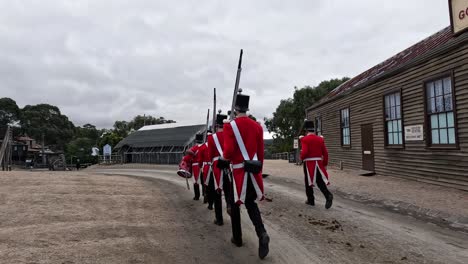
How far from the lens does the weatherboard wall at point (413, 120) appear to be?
1008 cm

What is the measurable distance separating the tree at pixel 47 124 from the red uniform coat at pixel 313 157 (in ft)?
241

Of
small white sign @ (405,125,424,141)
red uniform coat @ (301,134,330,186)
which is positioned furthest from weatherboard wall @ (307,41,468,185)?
red uniform coat @ (301,134,330,186)

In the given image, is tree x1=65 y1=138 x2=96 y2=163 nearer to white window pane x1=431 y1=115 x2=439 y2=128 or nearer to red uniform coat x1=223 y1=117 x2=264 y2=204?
white window pane x1=431 y1=115 x2=439 y2=128

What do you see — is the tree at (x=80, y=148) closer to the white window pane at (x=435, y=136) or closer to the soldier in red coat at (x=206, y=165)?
the soldier in red coat at (x=206, y=165)

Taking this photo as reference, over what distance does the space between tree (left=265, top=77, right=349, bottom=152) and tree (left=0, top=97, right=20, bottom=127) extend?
160 feet

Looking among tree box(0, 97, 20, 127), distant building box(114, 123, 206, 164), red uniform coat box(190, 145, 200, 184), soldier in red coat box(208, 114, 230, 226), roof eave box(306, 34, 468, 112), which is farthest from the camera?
Result: tree box(0, 97, 20, 127)

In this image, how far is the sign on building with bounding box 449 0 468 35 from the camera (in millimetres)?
7945

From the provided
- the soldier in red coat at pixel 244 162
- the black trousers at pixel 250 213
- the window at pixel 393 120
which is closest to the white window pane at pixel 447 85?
the window at pixel 393 120

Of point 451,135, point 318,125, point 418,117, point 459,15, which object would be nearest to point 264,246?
point 459,15

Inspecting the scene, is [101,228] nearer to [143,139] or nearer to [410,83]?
[410,83]

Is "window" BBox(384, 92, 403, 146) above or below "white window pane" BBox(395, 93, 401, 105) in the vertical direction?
below

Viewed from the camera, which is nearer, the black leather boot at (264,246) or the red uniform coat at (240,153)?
the black leather boot at (264,246)

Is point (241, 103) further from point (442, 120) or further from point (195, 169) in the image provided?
Answer: point (442, 120)

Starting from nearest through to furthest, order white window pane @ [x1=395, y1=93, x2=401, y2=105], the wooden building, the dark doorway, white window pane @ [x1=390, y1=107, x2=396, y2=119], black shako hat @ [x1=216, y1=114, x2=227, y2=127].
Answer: black shako hat @ [x1=216, y1=114, x2=227, y2=127] → the wooden building → white window pane @ [x1=395, y1=93, x2=401, y2=105] → white window pane @ [x1=390, y1=107, x2=396, y2=119] → the dark doorway
